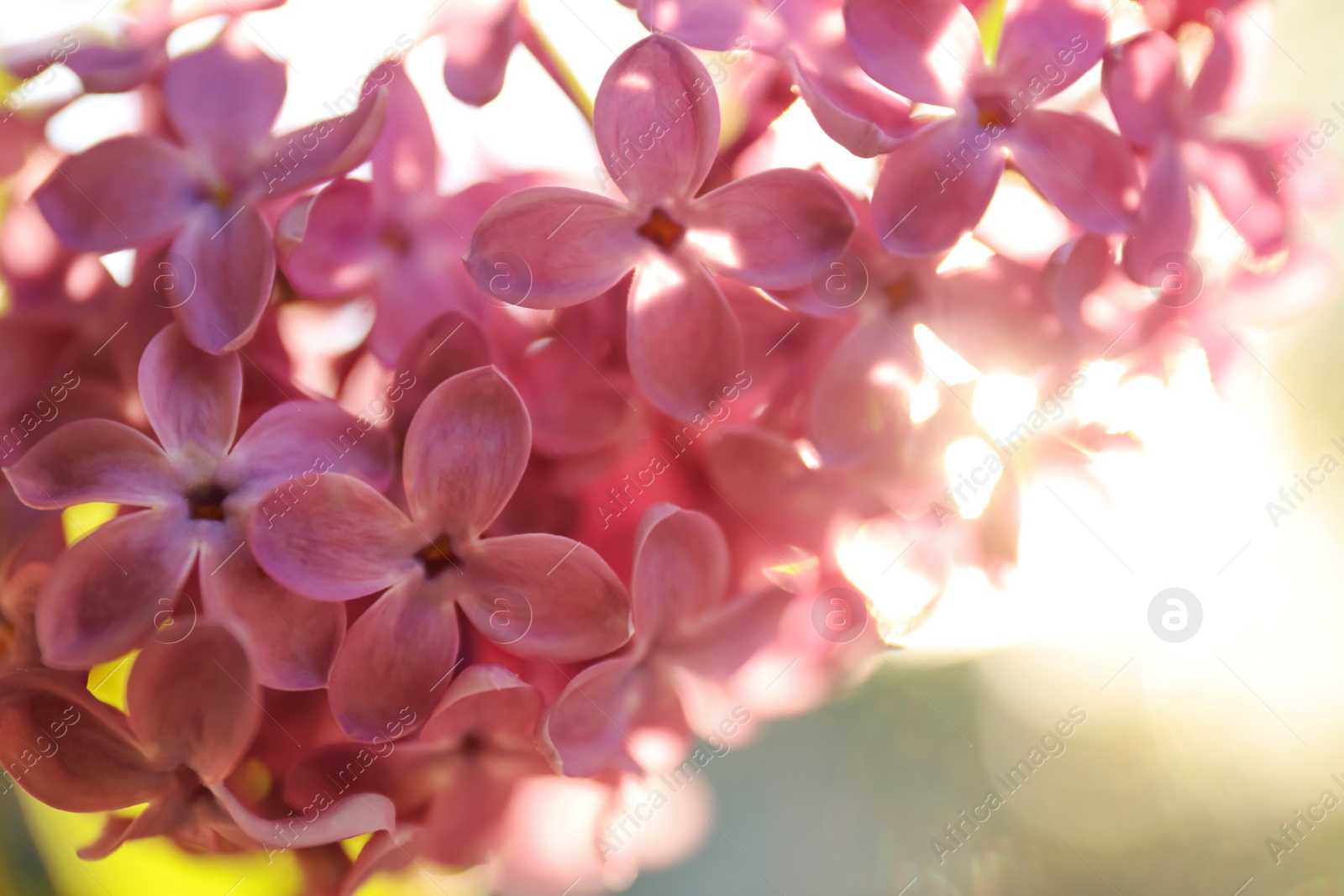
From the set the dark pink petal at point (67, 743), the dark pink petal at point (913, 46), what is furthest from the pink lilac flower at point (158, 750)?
the dark pink petal at point (913, 46)

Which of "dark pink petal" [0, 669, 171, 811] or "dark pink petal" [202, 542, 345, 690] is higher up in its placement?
"dark pink petal" [202, 542, 345, 690]

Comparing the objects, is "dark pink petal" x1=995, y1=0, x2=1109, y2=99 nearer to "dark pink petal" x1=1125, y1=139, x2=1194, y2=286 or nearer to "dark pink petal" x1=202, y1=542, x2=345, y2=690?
"dark pink petal" x1=1125, y1=139, x2=1194, y2=286

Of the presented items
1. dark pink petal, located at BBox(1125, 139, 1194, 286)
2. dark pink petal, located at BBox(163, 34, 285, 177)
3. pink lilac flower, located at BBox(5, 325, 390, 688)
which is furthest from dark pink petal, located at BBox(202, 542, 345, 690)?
dark pink petal, located at BBox(1125, 139, 1194, 286)

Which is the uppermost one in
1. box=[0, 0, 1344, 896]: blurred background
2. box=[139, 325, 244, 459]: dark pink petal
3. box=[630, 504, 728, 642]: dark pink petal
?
box=[139, 325, 244, 459]: dark pink petal

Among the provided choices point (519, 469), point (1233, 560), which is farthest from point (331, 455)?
point (1233, 560)

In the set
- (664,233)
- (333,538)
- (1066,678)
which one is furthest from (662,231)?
(1066,678)

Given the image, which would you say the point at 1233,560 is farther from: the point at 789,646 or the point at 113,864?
the point at 113,864

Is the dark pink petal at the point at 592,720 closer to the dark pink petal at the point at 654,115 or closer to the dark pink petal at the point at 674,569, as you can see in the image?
the dark pink petal at the point at 674,569
